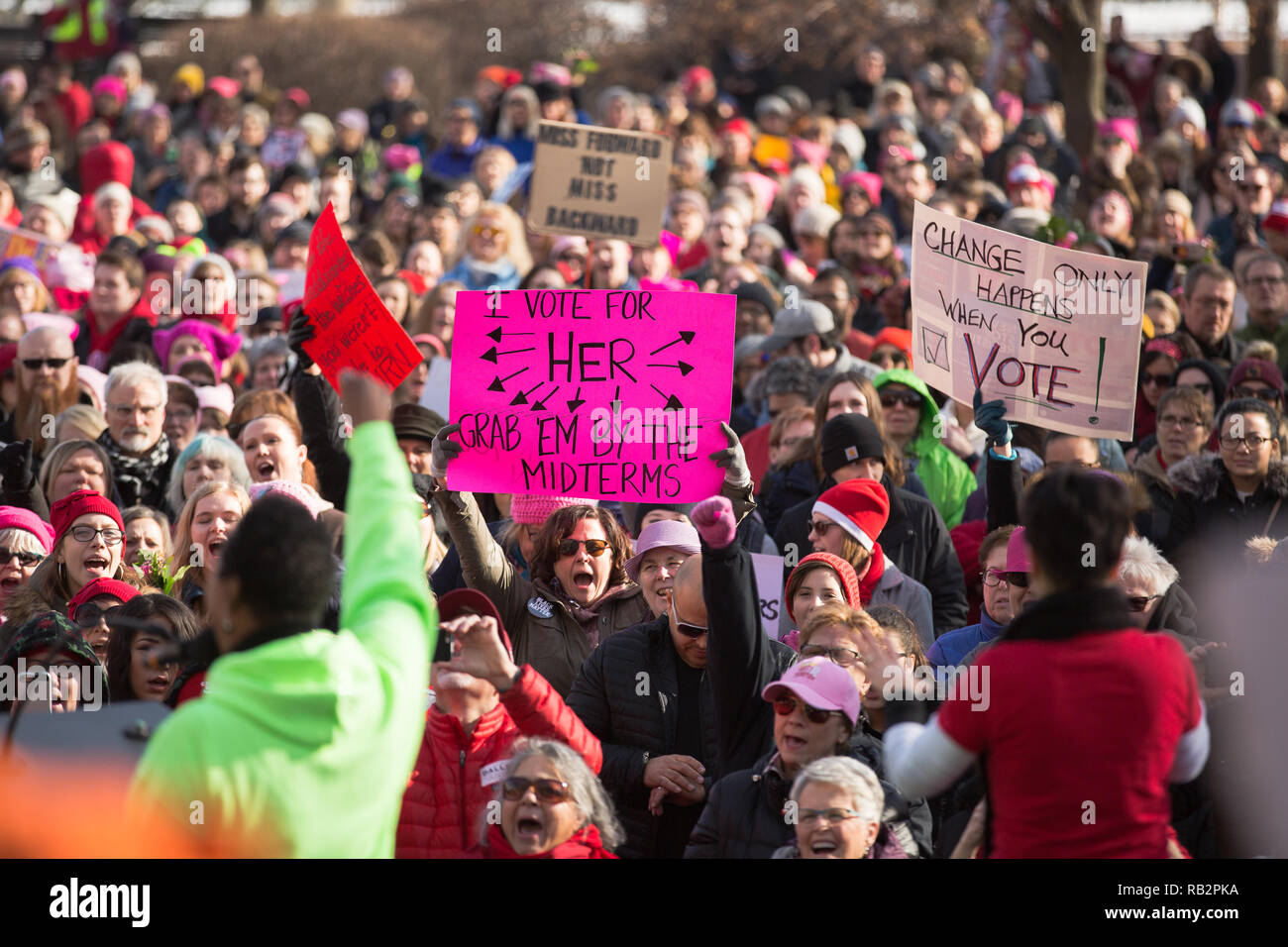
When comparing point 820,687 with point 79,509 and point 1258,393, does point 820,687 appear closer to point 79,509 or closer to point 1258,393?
point 79,509

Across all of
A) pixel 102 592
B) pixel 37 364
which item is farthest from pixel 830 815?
pixel 37 364

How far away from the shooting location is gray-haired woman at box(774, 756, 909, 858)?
15.5 feet

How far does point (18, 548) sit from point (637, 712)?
2622mm

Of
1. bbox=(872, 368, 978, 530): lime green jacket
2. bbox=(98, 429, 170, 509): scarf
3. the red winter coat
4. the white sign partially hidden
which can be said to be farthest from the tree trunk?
the red winter coat

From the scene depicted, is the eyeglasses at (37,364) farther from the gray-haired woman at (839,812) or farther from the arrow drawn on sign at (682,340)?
the gray-haired woman at (839,812)

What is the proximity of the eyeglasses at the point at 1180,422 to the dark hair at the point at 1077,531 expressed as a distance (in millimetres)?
4612

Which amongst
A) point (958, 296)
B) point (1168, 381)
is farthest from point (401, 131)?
point (958, 296)

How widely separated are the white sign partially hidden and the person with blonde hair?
8.13ft

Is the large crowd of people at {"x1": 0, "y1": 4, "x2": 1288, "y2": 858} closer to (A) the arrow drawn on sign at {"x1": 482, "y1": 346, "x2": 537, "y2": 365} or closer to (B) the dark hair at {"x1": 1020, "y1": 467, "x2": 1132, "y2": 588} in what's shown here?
(B) the dark hair at {"x1": 1020, "y1": 467, "x2": 1132, "y2": 588}

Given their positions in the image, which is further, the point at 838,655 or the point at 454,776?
the point at 838,655

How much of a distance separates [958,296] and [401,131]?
465 inches

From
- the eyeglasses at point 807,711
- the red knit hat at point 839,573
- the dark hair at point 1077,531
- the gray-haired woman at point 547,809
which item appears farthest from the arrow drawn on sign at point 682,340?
the dark hair at point 1077,531

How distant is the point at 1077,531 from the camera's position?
383 centimetres
